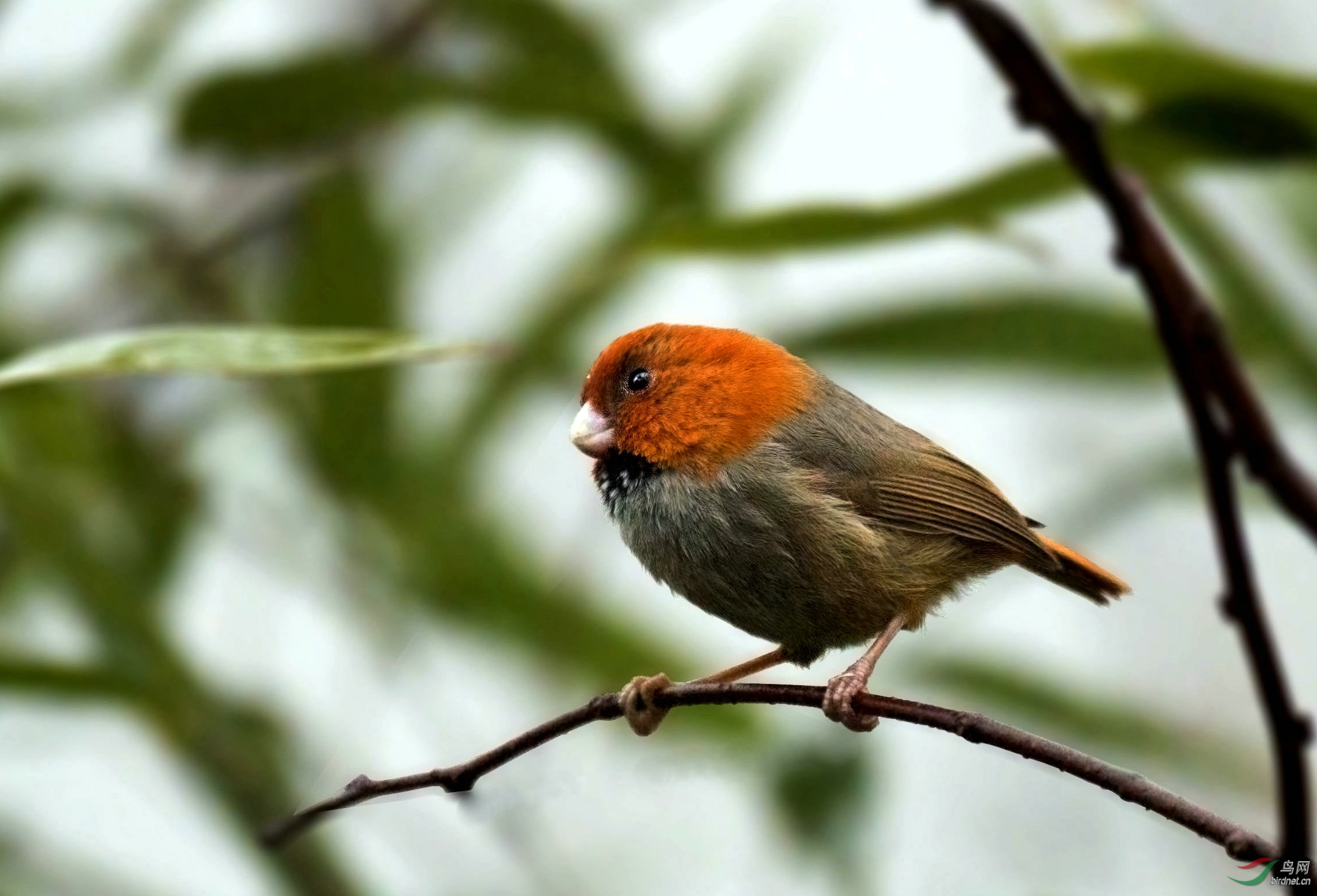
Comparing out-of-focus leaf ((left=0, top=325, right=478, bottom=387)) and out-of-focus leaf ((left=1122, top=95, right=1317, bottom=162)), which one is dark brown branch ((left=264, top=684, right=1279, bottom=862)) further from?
out-of-focus leaf ((left=1122, top=95, right=1317, bottom=162))

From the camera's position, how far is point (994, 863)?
12.7 ft

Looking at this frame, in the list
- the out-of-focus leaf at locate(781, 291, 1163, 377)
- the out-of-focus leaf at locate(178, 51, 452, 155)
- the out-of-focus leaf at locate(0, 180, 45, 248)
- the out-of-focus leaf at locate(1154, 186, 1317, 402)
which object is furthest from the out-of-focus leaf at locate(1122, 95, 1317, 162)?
the out-of-focus leaf at locate(0, 180, 45, 248)

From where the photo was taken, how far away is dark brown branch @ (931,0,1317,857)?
127cm

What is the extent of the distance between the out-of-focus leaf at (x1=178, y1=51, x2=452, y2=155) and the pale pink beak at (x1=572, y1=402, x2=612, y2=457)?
0.95 m

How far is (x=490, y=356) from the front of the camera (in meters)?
2.69

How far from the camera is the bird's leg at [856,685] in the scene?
5.95 feet

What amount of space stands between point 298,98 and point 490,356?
68cm

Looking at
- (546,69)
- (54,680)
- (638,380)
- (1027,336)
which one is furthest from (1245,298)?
(54,680)

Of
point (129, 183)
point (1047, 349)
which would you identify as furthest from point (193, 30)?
point (1047, 349)

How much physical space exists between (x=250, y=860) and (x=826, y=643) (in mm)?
1383

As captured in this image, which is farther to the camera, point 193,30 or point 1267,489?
point 193,30

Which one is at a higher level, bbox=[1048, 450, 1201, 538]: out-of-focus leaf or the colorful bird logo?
bbox=[1048, 450, 1201, 538]: out-of-focus leaf

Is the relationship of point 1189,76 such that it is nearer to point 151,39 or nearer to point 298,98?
point 298,98

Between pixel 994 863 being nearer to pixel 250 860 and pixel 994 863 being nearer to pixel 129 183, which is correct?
pixel 250 860
